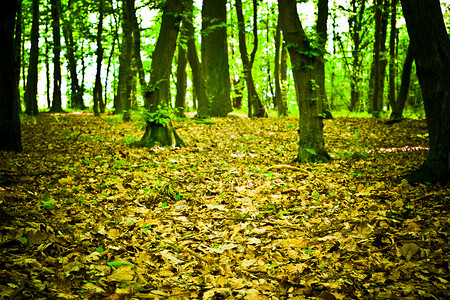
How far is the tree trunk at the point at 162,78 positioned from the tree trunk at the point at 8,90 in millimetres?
2873

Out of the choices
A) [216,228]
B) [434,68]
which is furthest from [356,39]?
[216,228]

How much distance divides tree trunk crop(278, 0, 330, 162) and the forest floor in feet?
1.70

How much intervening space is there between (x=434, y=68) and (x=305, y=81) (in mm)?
→ 2696

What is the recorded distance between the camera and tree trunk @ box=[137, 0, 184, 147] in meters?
8.52

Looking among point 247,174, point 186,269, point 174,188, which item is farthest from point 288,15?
point 186,269

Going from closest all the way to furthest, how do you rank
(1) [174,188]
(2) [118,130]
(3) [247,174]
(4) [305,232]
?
(4) [305,232], (1) [174,188], (3) [247,174], (2) [118,130]

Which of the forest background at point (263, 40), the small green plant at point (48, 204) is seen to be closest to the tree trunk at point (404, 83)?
the forest background at point (263, 40)

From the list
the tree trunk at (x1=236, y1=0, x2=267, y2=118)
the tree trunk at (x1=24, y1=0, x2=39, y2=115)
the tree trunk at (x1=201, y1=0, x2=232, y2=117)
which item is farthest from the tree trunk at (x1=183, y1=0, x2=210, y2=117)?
the tree trunk at (x1=24, y1=0, x2=39, y2=115)

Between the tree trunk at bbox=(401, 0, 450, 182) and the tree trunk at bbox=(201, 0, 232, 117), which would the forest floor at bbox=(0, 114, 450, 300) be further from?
the tree trunk at bbox=(201, 0, 232, 117)

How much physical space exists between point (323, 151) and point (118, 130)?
7682mm

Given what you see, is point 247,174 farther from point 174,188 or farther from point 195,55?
point 195,55

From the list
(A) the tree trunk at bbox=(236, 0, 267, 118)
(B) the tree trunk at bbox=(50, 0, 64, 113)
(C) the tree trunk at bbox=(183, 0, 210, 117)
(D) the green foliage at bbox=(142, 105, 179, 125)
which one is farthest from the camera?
(B) the tree trunk at bbox=(50, 0, 64, 113)

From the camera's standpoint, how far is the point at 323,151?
731 centimetres

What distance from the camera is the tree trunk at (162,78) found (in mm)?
8523
